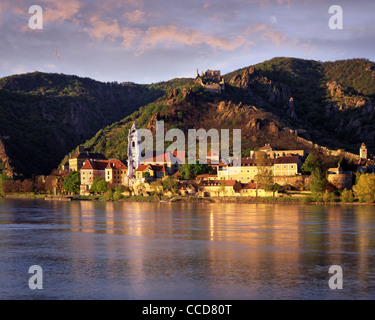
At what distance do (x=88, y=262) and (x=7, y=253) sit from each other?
7544 mm

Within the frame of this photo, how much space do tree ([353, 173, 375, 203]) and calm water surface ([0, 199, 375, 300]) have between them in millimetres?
25429

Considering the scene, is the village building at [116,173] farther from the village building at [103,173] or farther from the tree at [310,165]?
the tree at [310,165]

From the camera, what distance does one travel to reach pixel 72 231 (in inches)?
1992

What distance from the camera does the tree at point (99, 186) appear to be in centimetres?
11955

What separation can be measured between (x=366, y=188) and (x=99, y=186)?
64.3 metres

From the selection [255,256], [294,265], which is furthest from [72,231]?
[294,265]

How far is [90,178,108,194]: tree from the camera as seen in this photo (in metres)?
120

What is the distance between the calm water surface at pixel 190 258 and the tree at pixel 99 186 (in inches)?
2433

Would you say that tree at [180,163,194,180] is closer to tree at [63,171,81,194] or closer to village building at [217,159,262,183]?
village building at [217,159,262,183]

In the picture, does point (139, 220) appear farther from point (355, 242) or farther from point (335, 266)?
point (335, 266)
